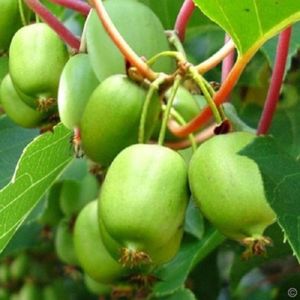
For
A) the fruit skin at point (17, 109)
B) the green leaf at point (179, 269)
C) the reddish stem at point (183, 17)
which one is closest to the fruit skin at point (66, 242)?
the green leaf at point (179, 269)

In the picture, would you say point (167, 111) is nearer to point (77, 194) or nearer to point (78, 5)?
point (78, 5)

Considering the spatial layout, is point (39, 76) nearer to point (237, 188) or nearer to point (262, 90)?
point (237, 188)

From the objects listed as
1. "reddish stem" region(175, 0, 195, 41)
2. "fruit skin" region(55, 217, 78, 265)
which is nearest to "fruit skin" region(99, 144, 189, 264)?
"reddish stem" region(175, 0, 195, 41)

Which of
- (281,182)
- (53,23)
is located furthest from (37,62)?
→ (281,182)

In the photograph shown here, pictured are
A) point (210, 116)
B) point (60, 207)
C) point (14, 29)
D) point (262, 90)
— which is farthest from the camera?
point (60, 207)

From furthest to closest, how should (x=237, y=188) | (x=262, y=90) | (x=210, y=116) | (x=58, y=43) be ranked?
(x=262, y=90), (x=58, y=43), (x=210, y=116), (x=237, y=188)

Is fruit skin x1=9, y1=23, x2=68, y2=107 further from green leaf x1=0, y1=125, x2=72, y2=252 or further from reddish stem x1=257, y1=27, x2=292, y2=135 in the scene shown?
reddish stem x1=257, y1=27, x2=292, y2=135

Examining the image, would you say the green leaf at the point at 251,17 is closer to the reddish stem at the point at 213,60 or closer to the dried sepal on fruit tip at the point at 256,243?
the reddish stem at the point at 213,60

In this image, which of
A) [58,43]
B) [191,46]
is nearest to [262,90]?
[191,46]
